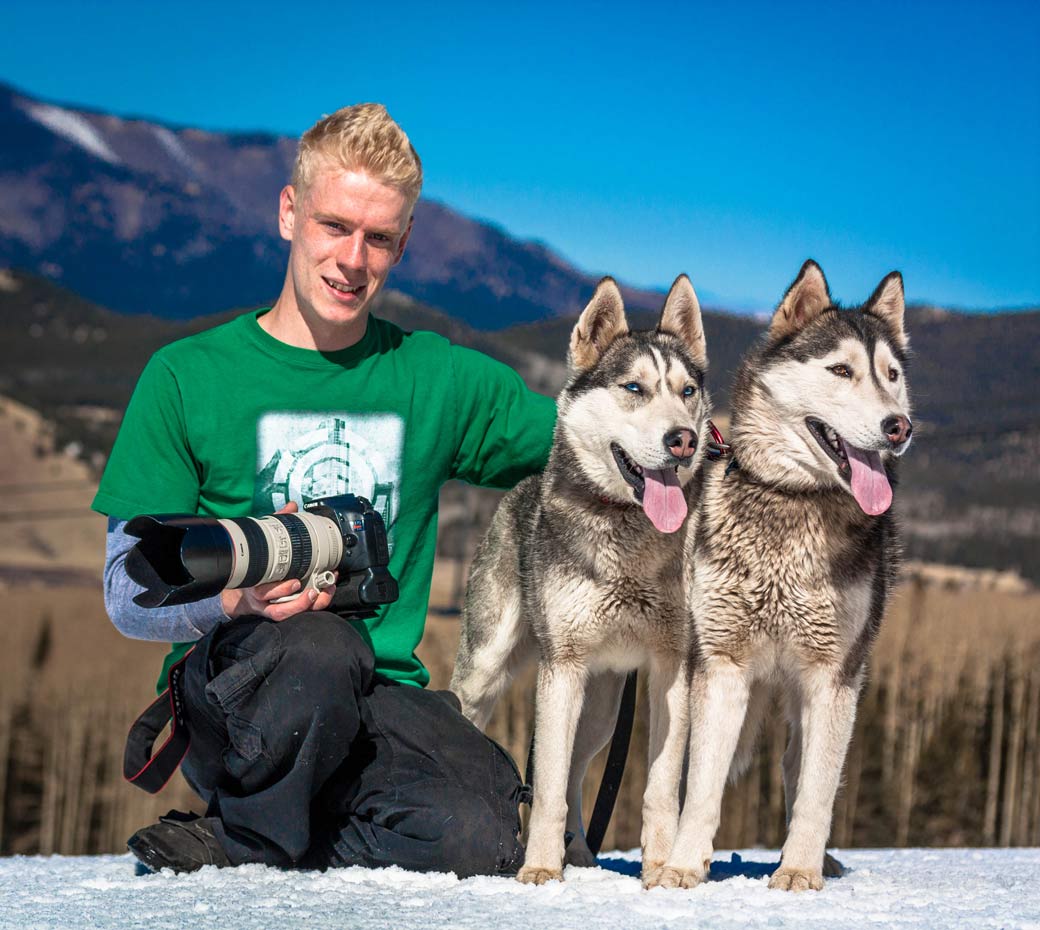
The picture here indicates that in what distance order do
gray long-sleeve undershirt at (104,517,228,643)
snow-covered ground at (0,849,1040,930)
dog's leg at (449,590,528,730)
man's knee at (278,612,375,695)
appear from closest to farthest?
snow-covered ground at (0,849,1040,930)
man's knee at (278,612,375,695)
gray long-sleeve undershirt at (104,517,228,643)
dog's leg at (449,590,528,730)

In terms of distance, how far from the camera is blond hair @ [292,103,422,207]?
499cm

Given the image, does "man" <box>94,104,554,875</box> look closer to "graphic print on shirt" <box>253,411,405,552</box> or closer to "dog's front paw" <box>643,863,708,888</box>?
"graphic print on shirt" <box>253,411,405,552</box>

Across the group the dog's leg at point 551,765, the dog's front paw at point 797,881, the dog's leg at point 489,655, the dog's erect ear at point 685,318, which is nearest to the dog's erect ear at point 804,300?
the dog's erect ear at point 685,318

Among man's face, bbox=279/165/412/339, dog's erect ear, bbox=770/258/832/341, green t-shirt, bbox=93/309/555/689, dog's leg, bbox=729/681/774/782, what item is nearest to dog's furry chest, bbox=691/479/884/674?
dog's leg, bbox=729/681/774/782

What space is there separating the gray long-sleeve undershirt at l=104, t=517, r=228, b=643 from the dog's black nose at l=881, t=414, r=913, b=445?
2.61 metres

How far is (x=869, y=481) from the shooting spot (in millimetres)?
4520

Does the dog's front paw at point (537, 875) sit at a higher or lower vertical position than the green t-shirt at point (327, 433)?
lower

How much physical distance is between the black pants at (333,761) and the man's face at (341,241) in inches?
55.7

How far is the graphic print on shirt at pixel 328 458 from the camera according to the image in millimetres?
5020

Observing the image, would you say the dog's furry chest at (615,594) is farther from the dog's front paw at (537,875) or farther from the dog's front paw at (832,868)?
the dog's front paw at (832,868)

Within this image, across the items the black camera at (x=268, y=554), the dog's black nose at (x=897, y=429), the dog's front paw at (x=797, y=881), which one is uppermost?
the dog's black nose at (x=897, y=429)

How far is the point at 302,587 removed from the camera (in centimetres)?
447


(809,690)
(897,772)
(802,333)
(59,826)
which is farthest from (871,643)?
(59,826)

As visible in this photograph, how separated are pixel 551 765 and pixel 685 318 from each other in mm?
2035
